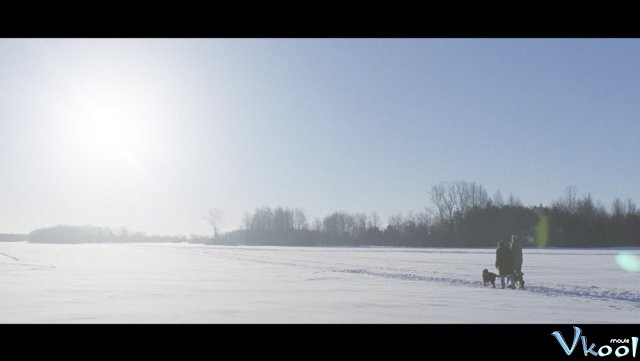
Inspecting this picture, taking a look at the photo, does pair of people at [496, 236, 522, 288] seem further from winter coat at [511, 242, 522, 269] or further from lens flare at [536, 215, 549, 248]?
lens flare at [536, 215, 549, 248]

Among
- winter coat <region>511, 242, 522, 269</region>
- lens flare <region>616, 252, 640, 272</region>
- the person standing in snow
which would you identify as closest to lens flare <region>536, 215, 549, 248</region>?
lens flare <region>616, 252, 640, 272</region>

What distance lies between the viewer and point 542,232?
7731 cm

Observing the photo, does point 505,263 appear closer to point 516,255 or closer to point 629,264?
point 516,255

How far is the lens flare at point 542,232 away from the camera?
7538cm

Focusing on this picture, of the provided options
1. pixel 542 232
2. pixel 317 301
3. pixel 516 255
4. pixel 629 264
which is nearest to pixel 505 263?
pixel 516 255

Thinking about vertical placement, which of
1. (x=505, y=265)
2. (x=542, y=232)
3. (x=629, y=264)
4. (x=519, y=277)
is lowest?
(x=629, y=264)

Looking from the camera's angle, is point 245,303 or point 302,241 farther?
point 302,241

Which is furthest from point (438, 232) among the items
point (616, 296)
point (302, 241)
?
point (616, 296)

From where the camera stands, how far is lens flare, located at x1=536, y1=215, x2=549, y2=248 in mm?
75375
